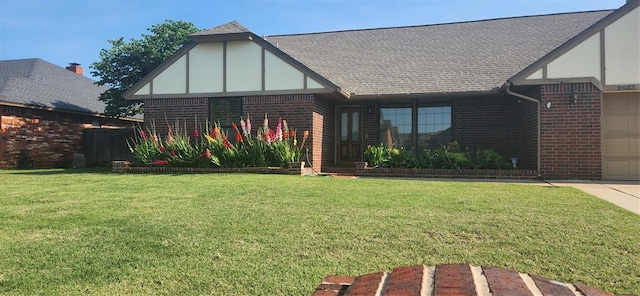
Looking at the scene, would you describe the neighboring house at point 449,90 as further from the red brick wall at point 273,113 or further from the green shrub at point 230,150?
the green shrub at point 230,150

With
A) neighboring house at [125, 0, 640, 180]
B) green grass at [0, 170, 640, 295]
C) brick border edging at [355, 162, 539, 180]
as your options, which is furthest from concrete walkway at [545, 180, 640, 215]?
neighboring house at [125, 0, 640, 180]

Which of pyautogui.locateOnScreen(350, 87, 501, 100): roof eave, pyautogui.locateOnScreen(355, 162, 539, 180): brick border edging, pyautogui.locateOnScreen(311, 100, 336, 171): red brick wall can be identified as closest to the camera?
pyautogui.locateOnScreen(355, 162, 539, 180): brick border edging

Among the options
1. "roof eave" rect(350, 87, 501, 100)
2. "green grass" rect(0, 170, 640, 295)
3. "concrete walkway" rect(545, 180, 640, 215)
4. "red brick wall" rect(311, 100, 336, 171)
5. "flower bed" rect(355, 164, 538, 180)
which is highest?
"roof eave" rect(350, 87, 501, 100)

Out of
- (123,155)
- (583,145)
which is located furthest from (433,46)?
(123,155)

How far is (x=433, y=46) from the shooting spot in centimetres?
1534

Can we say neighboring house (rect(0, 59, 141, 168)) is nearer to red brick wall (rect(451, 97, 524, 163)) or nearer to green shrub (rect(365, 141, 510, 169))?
green shrub (rect(365, 141, 510, 169))

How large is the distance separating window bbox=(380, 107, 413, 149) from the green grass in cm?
749

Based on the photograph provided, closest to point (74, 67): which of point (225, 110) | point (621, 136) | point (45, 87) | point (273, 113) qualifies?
point (45, 87)

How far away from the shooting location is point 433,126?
13.5 metres

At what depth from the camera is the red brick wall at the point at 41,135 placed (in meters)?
14.5

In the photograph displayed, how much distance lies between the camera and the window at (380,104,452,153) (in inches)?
528

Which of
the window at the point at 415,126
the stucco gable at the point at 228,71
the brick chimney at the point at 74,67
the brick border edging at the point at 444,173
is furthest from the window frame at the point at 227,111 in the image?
the brick chimney at the point at 74,67

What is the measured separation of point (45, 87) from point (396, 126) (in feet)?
47.4

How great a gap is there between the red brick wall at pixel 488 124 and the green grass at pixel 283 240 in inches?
263
